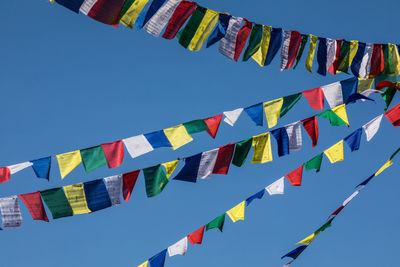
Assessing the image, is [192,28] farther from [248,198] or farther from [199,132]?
[248,198]

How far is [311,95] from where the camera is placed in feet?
33.0

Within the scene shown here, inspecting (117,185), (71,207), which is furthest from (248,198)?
(71,207)

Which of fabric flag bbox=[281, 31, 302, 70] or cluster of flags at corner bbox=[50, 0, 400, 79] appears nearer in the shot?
cluster of flags at corner bbox=[50, 0, 400, 79]

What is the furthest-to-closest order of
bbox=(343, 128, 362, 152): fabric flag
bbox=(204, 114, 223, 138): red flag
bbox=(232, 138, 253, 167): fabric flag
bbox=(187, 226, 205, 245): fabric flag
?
bbox=(343, 128, 362, 152): fabric flag
bbox=(187, 226, 205, 245): fabric flag
bbox=(232, 138, 253, 167): fabric flag
bbox=(204, 114, 223, 138): red flag

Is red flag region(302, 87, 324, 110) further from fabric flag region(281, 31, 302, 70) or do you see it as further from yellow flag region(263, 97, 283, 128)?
fabric flag region(281, 31, 302, 70)

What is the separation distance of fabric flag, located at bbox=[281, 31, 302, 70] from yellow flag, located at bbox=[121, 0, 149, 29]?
8.38 ft

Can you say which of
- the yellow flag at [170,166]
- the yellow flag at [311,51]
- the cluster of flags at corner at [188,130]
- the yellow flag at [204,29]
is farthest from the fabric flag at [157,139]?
the yellow flag at [311,51]

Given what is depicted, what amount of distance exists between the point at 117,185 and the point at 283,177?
2848mm

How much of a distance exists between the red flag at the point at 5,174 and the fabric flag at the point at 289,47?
4.52 m

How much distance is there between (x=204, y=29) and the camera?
369 inches

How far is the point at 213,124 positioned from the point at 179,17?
5.41ft

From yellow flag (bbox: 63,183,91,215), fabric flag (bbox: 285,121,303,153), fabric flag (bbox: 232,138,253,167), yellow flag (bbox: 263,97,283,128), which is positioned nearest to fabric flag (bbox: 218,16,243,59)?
yellow flag (bbox: 263,97,283,128)

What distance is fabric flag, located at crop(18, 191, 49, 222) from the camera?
8867mm

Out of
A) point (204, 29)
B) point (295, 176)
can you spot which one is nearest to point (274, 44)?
point (204, 29)
